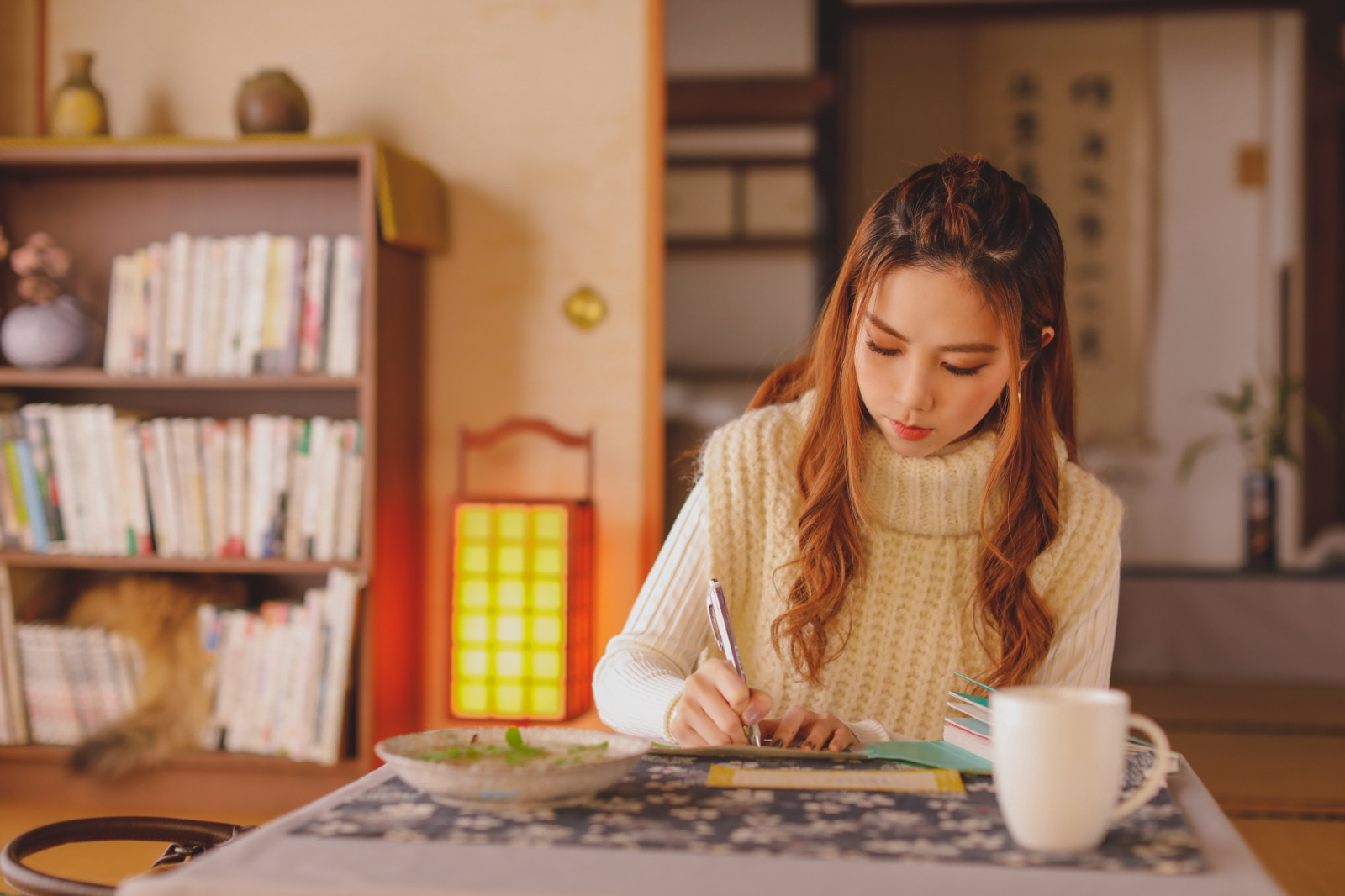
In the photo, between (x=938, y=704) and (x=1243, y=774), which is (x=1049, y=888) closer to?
(x=938, y=704)

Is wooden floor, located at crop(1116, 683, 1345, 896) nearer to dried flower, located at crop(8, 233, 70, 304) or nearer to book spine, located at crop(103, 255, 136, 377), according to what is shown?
book spine, located at crop(103, 255, 136, 377)

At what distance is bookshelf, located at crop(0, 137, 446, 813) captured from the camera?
7.72 feet

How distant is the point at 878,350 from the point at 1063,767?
60 centimetres

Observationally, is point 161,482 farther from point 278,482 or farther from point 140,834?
point 140,834

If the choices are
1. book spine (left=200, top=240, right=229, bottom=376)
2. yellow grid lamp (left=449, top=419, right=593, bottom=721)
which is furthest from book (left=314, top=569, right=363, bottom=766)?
book spine (left=200, top=240, right=229, bottom=376)

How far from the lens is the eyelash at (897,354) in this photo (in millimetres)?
1152

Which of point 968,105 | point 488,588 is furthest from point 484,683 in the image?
point 968,105

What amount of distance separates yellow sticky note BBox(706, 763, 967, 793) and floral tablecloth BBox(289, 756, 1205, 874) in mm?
12

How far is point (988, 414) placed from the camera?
4.39ft

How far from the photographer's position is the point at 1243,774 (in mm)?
2680

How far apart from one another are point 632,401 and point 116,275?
1.17 metres

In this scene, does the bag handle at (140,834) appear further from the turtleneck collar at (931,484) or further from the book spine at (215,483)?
the book spine at (215,483)

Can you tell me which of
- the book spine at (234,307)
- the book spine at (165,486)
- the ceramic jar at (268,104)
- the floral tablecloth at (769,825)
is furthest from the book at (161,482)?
the floral tablecloth at (769,825)

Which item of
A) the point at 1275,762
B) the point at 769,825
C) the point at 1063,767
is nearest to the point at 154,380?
the point at 769,825
